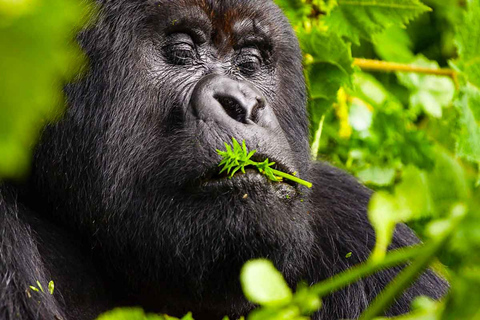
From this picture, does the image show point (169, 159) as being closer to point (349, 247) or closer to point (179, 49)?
point (179, 49)

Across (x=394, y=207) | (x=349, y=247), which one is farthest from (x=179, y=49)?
(x=394, y=207)

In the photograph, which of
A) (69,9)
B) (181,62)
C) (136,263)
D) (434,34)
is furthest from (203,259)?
(434,34)

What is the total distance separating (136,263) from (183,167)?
0.38 metres

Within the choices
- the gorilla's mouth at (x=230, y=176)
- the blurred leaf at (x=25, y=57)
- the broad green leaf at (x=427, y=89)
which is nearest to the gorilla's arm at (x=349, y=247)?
the gorilla's mouth at (x=230, y=176)

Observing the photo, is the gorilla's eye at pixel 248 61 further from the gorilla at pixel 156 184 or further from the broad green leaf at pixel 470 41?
the broad green leaf at pixel 470 41

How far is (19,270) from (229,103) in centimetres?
82

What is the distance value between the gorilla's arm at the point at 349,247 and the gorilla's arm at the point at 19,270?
3.72 ft

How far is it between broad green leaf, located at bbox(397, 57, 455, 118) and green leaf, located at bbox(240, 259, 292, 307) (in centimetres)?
314

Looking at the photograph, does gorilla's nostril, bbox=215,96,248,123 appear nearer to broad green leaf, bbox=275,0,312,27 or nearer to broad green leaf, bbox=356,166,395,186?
broad green leaf, bbox=275,0,312,27

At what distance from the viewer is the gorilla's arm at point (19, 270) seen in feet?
6.12

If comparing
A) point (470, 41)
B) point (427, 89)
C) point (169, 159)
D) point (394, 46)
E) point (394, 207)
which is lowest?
point (394, 46)

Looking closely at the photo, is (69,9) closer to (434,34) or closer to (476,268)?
(476,268)

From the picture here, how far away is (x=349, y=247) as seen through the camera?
110 inches

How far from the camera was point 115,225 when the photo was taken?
2.25 metres
